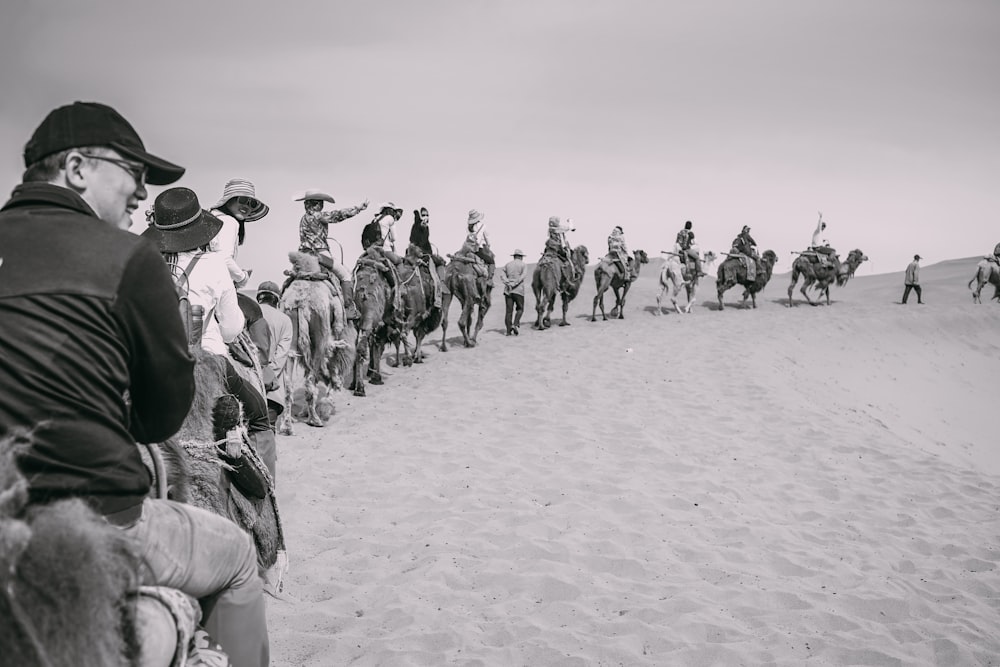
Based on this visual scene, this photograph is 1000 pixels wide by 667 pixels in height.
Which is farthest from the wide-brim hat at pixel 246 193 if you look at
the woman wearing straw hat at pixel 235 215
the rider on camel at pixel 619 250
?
the rider on camel at pixel 619 250

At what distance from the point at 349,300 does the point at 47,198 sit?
9263 millimetres

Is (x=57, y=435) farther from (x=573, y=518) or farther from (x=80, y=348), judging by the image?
(x=573, y=518)

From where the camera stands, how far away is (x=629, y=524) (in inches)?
265

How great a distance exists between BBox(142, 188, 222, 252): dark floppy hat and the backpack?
0.35 feet

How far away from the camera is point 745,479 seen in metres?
8.23

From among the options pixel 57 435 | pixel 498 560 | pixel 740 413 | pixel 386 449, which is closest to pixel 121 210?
pixel 57 435

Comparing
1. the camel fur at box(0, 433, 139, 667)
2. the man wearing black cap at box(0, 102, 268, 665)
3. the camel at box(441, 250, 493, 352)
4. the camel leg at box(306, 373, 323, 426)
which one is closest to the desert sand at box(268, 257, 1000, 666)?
the camel leg at box(306, 373, 323, 426)

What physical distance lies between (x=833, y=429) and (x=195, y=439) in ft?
29.5

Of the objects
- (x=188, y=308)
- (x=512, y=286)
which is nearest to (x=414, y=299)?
(x=512, y=286)

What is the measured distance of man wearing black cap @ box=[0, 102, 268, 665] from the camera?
178 cm

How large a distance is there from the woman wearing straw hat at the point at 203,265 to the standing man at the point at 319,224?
18.4 feet

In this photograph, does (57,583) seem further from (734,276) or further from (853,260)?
(853,260)

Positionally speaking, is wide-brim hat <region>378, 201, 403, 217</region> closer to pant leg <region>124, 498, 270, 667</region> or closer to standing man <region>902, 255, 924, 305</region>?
pant leg <region>124, 498, 270, 667</region>

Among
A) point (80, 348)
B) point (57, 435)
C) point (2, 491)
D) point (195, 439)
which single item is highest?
point (80, 348)
